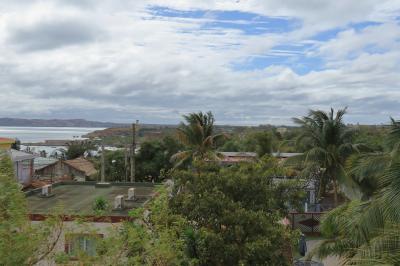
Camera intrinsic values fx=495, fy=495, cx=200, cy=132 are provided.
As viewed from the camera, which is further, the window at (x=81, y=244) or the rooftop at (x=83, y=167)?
the rooftop at (x=83, y=167)

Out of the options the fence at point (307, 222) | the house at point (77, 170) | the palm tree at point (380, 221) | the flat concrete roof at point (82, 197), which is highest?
the palm tree at point (380, 221)

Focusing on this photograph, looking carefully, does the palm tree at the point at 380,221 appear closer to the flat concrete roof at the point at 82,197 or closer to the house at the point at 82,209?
the house at the point at 82,209

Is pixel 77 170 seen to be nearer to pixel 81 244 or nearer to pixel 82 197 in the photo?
pixel 82 197

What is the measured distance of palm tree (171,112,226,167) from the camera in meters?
32.1

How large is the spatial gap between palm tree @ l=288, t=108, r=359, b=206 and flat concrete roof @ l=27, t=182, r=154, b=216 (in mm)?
8478

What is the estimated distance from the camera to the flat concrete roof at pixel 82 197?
16484 mm

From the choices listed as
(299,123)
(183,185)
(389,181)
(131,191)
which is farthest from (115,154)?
(389,181)

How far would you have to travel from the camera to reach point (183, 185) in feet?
48.5

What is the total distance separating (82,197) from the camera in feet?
64.6

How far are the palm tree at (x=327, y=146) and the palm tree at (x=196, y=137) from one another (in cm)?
735

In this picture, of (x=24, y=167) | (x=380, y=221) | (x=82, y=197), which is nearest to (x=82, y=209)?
(x=82, y=197)

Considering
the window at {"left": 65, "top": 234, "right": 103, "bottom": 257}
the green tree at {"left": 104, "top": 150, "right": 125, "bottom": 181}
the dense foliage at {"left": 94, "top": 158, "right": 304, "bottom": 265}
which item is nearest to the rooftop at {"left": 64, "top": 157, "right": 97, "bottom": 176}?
the green tree at {"left": 104, "top": 150, "right": 125, "bottom": 181}

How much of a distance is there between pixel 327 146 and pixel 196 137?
9567mm

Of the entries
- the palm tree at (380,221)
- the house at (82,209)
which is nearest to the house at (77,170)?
the house at (82,209)
